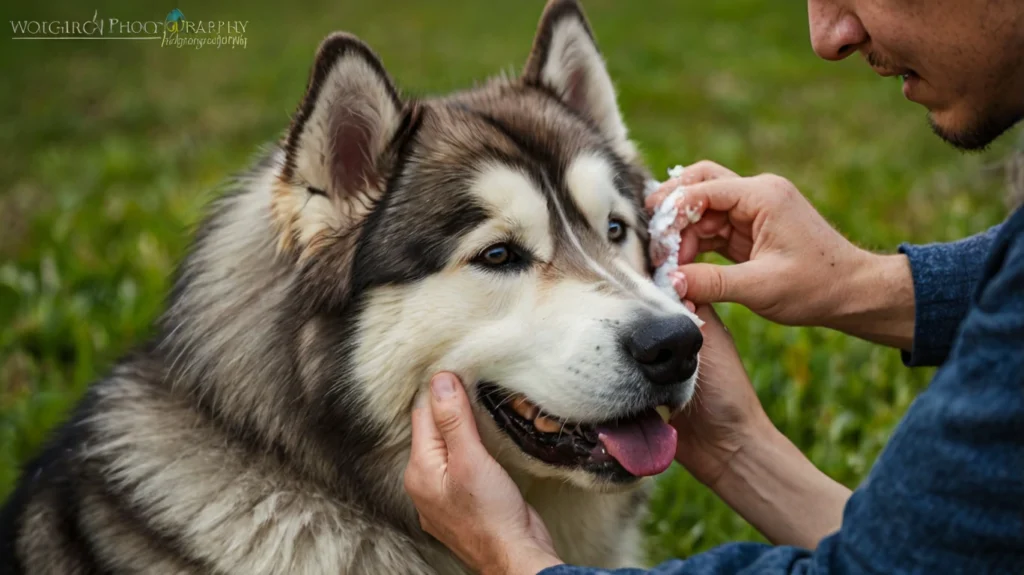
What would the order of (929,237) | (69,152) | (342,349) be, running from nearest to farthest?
(342,349), (929,237), (69,152)

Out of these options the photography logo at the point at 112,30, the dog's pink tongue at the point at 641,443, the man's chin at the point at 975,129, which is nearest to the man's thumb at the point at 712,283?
the dog's pink tongue at the point at 641,443

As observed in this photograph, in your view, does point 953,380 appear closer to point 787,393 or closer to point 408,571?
point 408,571

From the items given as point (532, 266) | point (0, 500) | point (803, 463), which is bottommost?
point (0, 500)

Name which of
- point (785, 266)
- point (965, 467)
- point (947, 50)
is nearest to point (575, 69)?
point (785, 266)

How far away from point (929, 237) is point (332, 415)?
14.0ft

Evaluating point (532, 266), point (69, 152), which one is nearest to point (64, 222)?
point (69, 152)

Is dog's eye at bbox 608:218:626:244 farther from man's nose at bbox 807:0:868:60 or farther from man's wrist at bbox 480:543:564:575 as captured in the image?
man's wrist at bbox 480:543:564:575

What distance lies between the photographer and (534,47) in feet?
10.7

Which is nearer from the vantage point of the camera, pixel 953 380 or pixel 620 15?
pixel 953 380

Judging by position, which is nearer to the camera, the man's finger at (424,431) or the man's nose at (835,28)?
the man's nose at (835,28)

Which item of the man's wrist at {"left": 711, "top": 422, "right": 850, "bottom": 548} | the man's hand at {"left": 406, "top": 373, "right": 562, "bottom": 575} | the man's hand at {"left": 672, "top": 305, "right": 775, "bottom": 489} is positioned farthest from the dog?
the man's wrist at {"left": 711, "top": 422, "right": 850, "bottom": 548}

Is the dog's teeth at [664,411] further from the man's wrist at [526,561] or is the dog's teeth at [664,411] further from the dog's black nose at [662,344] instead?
the man's wrist at [526,561]

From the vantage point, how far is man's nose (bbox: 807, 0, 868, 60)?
231 centimetres

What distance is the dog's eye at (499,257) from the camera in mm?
2684
